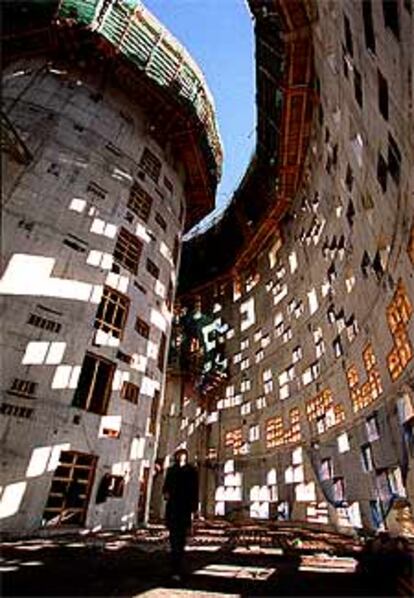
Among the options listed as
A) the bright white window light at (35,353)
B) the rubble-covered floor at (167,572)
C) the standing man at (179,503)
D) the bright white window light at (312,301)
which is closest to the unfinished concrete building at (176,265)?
the bright white window light at (35,353)

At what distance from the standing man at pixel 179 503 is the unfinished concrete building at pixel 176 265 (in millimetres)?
Result: 6271

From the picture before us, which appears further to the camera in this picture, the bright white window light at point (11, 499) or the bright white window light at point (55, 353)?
the bright white window light at point (55, 353)

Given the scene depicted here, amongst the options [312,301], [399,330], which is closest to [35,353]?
[399,330]

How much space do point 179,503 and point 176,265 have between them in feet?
59.7

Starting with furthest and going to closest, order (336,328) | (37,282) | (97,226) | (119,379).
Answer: (336,328) → (97,226) → (119,379) → (37,282)

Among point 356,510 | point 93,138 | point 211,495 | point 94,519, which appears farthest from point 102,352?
point 211,495

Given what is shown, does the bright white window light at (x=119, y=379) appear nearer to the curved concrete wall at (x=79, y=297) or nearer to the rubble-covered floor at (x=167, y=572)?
the curved concrete wall at (x=79, y=297)

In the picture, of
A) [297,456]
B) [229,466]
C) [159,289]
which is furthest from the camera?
[229,466]

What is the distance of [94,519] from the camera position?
13484mm

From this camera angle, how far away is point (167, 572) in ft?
20.3

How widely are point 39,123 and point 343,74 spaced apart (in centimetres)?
1310

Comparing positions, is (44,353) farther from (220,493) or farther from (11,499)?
(220,493)

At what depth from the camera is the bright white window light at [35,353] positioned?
12.8 meters

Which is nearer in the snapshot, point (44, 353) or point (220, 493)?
point (44, 353)
